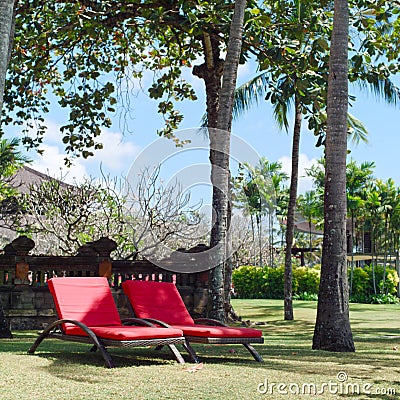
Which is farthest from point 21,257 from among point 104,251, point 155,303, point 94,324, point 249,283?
point 249,283

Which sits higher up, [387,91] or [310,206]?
[387,91]

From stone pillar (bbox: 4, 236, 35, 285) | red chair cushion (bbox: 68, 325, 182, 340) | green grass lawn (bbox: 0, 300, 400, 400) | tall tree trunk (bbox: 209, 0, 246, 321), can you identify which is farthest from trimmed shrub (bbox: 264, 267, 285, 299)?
red chair cushion (bbox: 68, 325, 182, 340)

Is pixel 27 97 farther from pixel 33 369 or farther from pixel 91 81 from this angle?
pixel 33 369

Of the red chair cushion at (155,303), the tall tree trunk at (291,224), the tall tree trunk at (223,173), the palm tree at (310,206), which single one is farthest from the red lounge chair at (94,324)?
the palm tree at (310,206)

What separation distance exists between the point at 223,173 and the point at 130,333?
458cm

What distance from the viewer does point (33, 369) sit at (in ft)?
21.4

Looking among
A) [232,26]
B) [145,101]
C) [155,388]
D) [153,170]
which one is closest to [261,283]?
[153,170]

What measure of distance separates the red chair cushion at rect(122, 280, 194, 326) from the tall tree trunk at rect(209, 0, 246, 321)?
2083mm

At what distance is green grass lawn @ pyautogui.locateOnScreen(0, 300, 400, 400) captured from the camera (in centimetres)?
558

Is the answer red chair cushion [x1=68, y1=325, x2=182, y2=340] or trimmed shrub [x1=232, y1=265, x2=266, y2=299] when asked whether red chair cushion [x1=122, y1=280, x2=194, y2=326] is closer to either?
red chair cushion [x1=68, y1=325, x2=182, y2=340]

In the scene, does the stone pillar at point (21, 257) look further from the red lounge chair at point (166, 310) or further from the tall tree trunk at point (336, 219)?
the tall tree trunk at point (336, 219)

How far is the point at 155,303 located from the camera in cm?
862

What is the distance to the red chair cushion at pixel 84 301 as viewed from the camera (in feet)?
25.7

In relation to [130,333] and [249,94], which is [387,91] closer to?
[249,94]
